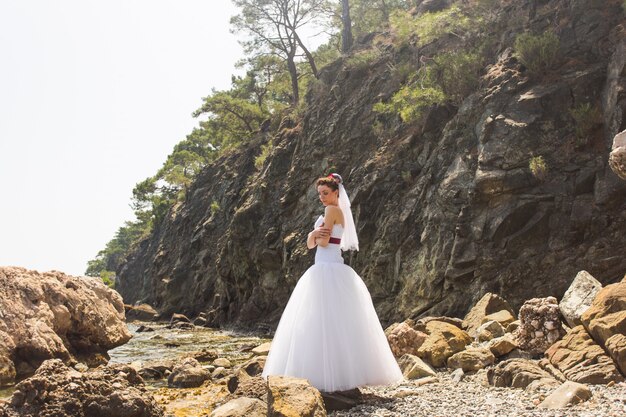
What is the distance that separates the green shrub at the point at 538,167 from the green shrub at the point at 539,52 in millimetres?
4118

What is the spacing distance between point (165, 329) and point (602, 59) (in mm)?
26092

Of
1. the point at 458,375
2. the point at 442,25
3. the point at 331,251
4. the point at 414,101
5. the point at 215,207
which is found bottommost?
the point at 458,375

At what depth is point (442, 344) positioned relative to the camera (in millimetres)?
9773

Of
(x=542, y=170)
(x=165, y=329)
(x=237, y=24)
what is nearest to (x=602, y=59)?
(x=542, y=170)

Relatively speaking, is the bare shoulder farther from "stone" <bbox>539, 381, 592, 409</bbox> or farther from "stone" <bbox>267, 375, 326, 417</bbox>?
"stone" <bbox>539, 381, 592, 409</bbox>

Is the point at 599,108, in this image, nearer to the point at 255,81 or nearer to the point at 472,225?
the point at 472,225

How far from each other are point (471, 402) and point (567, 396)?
3.86ft

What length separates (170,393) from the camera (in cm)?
1003

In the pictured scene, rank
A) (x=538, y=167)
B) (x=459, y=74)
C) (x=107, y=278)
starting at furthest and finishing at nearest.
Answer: (x=107, y=278) < (x=459, y=74) < (x=538, y=167)

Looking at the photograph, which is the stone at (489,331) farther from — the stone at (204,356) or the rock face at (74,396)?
the stone at (204,356)

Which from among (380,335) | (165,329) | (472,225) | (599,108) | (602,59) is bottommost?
(165,329)

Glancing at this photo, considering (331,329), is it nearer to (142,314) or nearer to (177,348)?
(177,348)

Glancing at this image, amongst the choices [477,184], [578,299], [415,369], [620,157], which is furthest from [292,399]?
[477,184]

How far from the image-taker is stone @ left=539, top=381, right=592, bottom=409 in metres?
5.84
